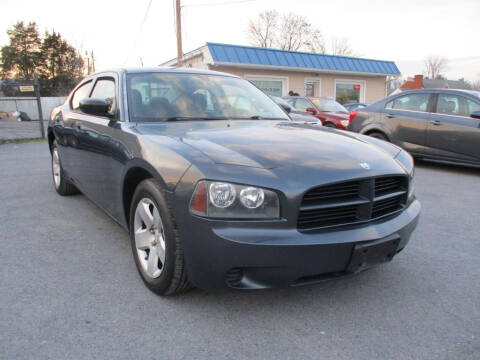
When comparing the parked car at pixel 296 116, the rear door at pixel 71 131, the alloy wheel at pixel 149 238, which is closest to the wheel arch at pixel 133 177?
the alloy wheel at pixel 149 238

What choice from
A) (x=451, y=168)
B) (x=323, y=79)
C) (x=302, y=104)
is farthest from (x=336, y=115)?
(x=323, y=79)

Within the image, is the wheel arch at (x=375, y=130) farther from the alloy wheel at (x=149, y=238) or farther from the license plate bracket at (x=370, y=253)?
the alloy wheel at (x=149, y=238)

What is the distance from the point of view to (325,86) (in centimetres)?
2272

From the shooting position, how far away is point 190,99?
138 inches

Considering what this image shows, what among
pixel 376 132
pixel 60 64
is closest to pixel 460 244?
pixel 376 132

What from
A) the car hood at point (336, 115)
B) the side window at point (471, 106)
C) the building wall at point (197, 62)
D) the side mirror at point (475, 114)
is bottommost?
the car hood at point (336, 115)

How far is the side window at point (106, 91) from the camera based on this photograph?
11.5ft

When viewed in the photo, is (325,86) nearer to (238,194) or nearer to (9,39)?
(238,194)

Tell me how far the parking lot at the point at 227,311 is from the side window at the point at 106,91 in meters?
1.26

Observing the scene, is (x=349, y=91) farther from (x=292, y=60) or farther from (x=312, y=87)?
(x=292, y=60)

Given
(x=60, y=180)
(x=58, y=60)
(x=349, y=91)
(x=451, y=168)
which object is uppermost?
(x=58, y=60)

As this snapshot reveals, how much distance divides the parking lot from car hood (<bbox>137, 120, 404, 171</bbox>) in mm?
787

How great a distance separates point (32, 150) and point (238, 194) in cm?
1023

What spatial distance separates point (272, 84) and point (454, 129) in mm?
14587
